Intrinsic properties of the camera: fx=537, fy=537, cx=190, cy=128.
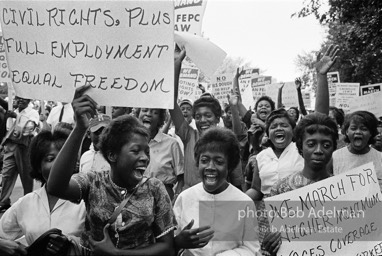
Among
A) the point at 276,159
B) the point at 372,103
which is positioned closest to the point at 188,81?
the point at 372,103

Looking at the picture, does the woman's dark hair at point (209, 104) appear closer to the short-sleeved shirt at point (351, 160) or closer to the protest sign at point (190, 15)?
the short-sleeved shirt at point (351, 160)

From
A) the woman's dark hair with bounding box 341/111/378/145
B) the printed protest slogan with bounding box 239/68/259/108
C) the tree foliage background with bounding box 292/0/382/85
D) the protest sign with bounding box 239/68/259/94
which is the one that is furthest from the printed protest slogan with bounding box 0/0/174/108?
the tree foliage background with bounding box 292/0/382/85

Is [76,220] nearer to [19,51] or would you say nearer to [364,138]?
[19,51]

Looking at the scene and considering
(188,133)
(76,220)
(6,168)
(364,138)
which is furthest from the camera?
(6,168)

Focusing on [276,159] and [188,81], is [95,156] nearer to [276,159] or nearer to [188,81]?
[276,159]

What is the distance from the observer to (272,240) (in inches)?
118

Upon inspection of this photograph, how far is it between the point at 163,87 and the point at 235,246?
1.00 meters

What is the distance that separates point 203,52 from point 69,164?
1.92 m

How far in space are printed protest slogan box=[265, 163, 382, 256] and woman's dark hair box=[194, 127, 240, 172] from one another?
0.45 metres

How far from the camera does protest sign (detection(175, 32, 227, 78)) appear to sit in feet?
13.5

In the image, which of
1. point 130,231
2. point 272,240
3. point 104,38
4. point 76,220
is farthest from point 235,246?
point 104,38

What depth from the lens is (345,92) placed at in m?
10.5

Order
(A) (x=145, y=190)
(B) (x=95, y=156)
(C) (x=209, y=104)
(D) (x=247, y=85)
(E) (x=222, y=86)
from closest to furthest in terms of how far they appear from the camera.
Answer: (A) (x=145, y=190)
(B) (x=95, y=156)
(C) (x=209, y=104)
(E) (x=222, y=86)
(D) (x=247, y=85)

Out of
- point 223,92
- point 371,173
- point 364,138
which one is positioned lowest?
point 371,173
